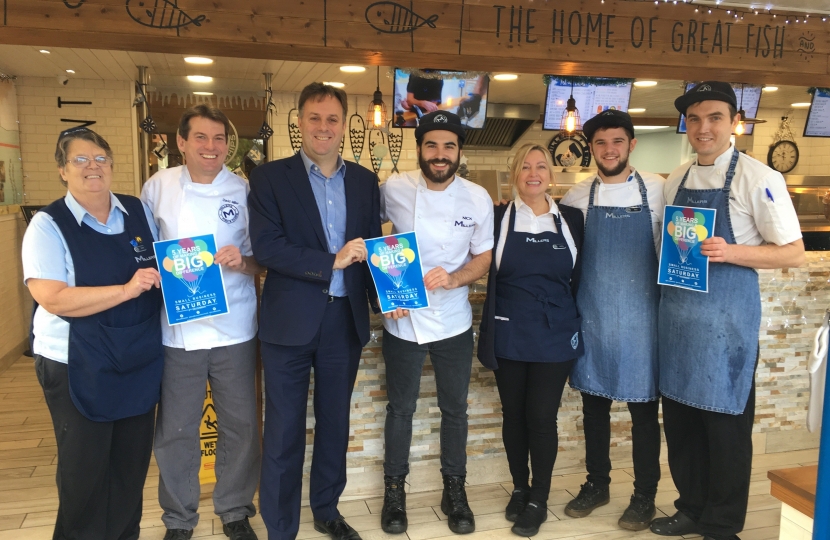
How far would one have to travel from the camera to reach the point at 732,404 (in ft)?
8.71

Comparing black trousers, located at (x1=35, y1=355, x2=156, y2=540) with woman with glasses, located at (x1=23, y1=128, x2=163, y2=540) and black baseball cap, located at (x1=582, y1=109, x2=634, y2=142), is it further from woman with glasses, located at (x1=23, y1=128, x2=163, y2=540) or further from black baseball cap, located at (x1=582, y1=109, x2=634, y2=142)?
black baseball cap, located at (x1=582, y1=109, x2=634, y2=142)

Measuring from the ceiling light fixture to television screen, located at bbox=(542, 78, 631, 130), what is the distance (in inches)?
128

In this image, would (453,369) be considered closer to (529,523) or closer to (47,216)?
(529,523)

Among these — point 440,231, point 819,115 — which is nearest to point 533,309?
point 440,231

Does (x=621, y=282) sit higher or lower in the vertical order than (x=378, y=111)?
lower

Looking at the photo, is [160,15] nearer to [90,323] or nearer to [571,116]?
[90,323]

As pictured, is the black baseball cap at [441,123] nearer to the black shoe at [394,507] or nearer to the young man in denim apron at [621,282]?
the young man in denim apron at [621,282]

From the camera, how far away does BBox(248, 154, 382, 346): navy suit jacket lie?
98.0 inches

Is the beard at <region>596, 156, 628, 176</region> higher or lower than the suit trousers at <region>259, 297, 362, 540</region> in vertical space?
higher

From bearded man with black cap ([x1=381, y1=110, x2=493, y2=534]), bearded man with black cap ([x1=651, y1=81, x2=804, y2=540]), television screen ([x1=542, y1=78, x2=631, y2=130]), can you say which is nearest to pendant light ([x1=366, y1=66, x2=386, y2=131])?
television screen ([x1=542, y1=78, x2=631, y2=130])

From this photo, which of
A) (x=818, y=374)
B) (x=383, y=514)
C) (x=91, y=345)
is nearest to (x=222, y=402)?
(x=91, y=345)

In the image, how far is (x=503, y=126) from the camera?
939 cm

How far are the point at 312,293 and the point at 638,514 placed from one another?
1.89m

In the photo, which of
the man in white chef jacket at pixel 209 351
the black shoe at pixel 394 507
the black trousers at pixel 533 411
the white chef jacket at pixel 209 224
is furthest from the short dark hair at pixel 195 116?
the black shoe at pixel 394 507
